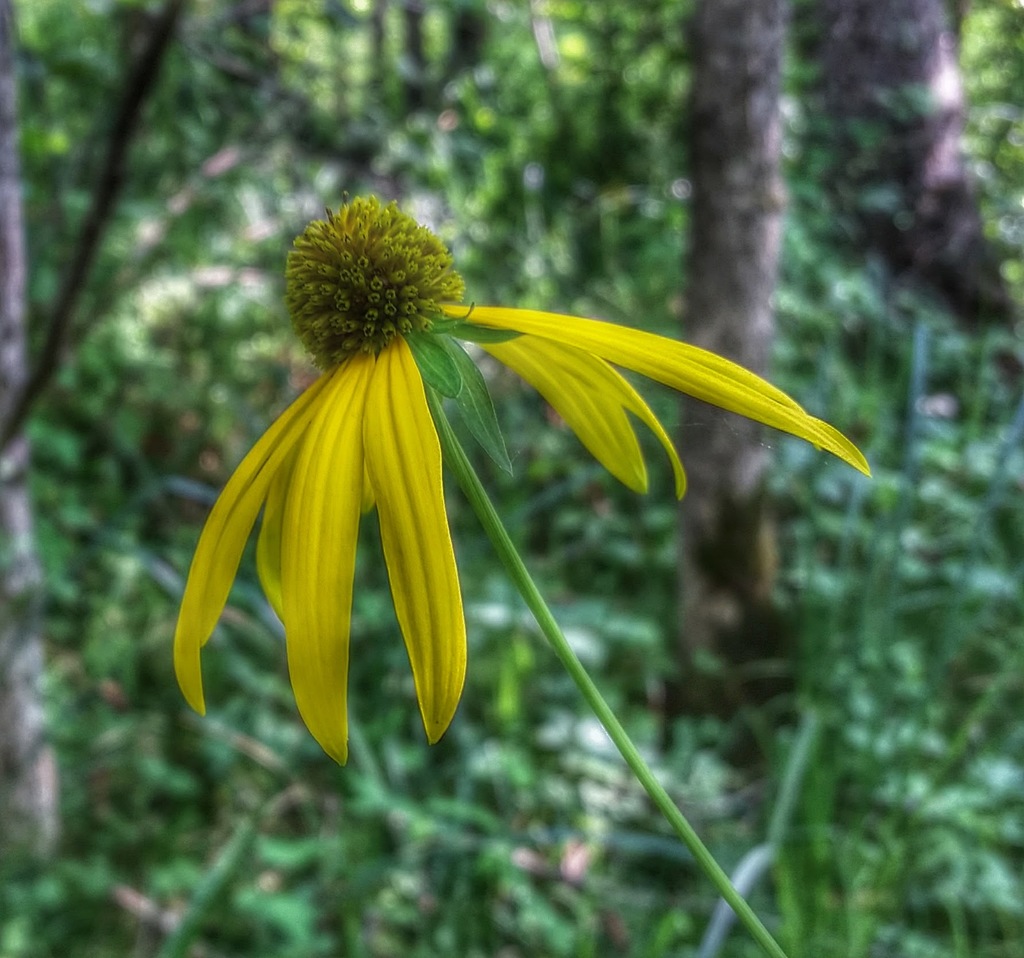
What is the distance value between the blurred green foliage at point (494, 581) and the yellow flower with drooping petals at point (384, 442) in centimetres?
53

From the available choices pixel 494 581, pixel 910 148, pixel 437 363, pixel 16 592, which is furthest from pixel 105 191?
pixel 910 148

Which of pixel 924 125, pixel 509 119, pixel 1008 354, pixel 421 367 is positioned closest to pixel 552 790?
pixel 421 367

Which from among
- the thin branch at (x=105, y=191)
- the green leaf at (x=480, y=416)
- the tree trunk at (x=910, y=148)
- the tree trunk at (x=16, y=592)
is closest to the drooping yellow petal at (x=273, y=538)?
the green leaf at (x=480, y=416)

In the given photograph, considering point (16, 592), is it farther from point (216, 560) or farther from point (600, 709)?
point (600, 709)

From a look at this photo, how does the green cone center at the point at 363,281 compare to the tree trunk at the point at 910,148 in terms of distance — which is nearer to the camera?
the green cone center at the point at 363,281

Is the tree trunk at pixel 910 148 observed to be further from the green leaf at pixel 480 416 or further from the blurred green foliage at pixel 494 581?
the green leaf at pixel 480 416

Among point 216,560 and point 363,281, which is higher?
point 363,281

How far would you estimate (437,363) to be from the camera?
0.41 meters

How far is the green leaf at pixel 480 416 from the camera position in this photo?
14.5 inches

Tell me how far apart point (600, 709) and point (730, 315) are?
4.07ft

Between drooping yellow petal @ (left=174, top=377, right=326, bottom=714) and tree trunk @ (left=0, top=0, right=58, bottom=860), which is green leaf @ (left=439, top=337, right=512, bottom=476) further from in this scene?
tree trunk @ (left=0, top=0, right=58, bottom=860)

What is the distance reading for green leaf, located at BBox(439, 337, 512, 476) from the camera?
1.21ft

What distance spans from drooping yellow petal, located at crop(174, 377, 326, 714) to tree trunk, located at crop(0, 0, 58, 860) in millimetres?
782

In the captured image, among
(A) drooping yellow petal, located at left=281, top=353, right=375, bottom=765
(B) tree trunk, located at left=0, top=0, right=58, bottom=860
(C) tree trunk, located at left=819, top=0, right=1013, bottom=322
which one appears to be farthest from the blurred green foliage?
(A) drooping yellow petal, located at left=281, top=353, right=375, bottom=765
